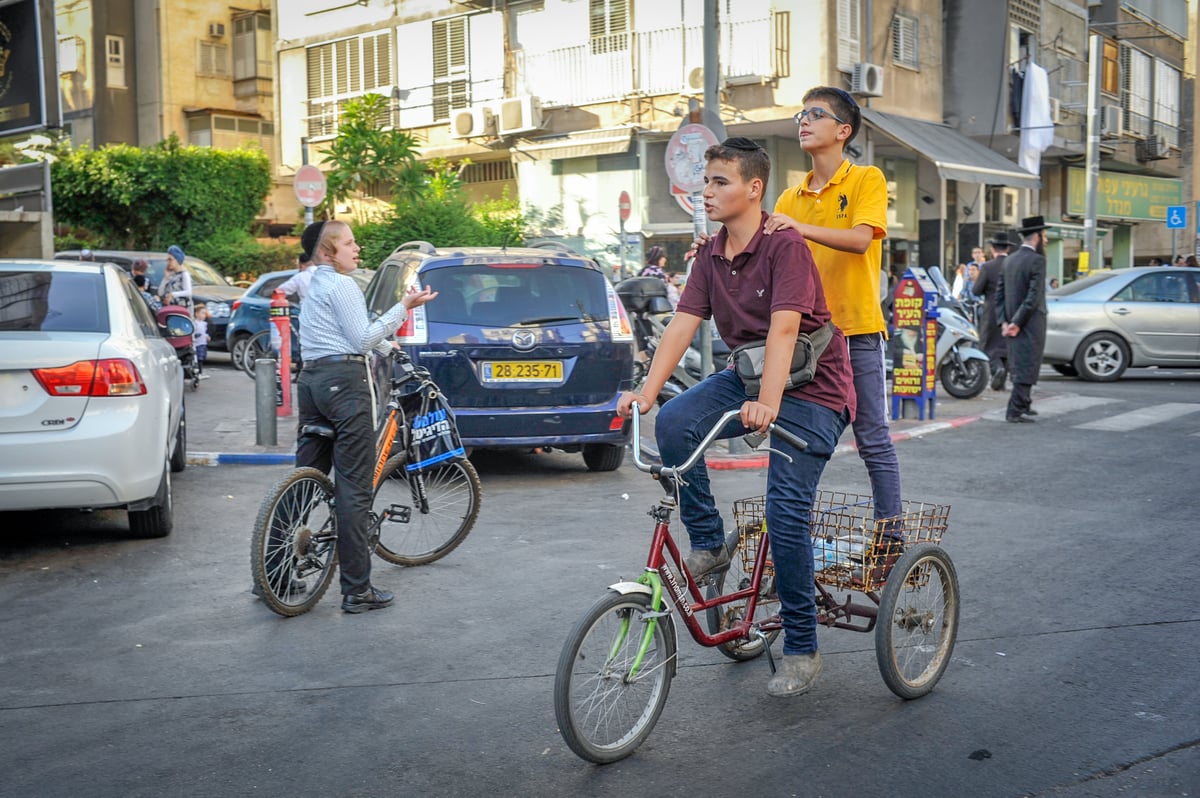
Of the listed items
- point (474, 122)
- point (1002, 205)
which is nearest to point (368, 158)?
point (474, 122)

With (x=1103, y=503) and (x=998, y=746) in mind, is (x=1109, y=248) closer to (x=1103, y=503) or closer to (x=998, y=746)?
(x=1103, y=503)

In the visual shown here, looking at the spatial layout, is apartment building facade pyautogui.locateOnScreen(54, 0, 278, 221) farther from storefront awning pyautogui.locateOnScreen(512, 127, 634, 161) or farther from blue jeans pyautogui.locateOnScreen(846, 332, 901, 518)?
blue jeans pyautogui.locateOnScreen(846, 332, 901, 518)

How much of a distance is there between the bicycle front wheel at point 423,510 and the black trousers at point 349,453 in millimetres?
531

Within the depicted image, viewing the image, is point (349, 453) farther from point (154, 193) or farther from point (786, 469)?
point (154, 193)

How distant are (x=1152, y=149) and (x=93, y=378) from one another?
3770 cm

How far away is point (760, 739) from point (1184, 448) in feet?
27.1

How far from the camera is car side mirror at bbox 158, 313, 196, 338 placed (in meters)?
8.74

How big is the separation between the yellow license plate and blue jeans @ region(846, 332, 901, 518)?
13.7 ft

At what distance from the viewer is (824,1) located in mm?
24625

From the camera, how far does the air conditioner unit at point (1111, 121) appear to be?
34.0 meters

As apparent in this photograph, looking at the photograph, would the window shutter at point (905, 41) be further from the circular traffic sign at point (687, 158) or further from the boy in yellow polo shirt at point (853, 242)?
the boy in yellow polo shirt at point (853, 242)

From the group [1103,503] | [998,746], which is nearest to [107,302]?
[998,746]

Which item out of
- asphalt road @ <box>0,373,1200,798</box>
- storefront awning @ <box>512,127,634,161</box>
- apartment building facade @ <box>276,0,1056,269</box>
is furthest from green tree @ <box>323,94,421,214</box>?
asphalt road @ <box>0,373,1200,798</box>

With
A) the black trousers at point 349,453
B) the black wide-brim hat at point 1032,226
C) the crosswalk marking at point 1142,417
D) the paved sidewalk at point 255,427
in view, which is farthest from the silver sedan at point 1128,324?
the black trousers at point 349,453
